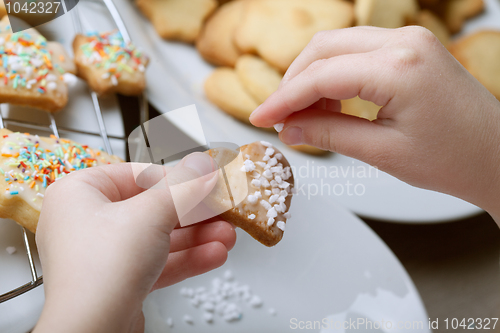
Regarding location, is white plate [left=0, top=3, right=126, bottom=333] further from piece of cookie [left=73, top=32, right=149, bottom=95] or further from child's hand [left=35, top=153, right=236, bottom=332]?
child's hand [left=35, top=153, right=236, bottom=332]

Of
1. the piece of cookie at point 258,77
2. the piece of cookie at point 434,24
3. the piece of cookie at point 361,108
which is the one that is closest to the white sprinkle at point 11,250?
the piece of cookie at point 258,77

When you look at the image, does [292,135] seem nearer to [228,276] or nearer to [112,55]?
[228,276]

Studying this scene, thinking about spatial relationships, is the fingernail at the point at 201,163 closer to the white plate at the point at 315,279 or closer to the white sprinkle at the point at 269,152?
the white sprinkle at the point at 269,152

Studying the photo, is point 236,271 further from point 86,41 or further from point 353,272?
point 86,41

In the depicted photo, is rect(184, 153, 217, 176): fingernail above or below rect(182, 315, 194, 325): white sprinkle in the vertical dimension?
above

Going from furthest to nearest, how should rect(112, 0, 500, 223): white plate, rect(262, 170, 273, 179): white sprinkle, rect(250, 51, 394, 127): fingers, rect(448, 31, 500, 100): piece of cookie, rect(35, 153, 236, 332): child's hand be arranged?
rect(448, 31, 500, 100): piece of cookie
rect(112, 0, 500, 223): white plate
rect(262, 170, 273, 179): white sprinkle
rect(250, 51, 394, 127): fingers
rect(35, 153, 236, 332): child's hand

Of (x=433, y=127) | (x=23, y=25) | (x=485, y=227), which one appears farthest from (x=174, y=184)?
(x=485, y=227)

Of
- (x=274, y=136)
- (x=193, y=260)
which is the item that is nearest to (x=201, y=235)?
(x=193, y=260)

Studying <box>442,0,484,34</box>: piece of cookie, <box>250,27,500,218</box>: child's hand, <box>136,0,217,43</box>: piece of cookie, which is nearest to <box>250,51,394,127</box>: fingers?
<box>250,27,500,218</box>: child's hand
